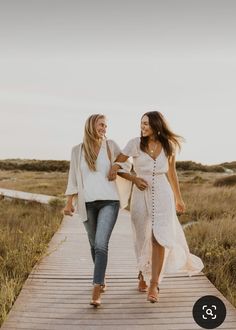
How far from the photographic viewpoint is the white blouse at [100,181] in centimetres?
500

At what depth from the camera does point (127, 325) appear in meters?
4.49

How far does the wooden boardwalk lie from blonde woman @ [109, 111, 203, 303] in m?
0.30

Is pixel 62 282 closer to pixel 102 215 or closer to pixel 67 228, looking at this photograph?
pixel 102 215

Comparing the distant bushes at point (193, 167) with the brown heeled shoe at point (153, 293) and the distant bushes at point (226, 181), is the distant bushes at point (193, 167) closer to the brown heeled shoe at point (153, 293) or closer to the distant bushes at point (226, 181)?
the distant bushes at point (226, 181)

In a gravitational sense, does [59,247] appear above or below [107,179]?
below

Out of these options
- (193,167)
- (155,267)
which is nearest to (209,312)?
(155,267)

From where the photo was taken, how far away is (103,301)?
516 centimetres

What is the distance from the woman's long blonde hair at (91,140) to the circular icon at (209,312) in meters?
1.57

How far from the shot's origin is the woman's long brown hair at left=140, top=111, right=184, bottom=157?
16.6 ft

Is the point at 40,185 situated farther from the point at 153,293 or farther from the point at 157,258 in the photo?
the point at 153,293

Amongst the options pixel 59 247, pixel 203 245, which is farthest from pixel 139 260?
pixel 59 247

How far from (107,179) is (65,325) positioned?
4.48 feet

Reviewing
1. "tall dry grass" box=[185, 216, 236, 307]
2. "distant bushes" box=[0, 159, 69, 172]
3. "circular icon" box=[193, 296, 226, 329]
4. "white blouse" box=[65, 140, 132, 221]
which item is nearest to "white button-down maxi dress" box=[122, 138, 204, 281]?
"white blouse" box=[65, 140, 132, 221]

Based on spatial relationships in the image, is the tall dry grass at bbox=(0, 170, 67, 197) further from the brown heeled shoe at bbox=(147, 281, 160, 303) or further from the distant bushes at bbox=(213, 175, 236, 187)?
the brown heeled shoe at bbox=(147, 281, 160, 303)
